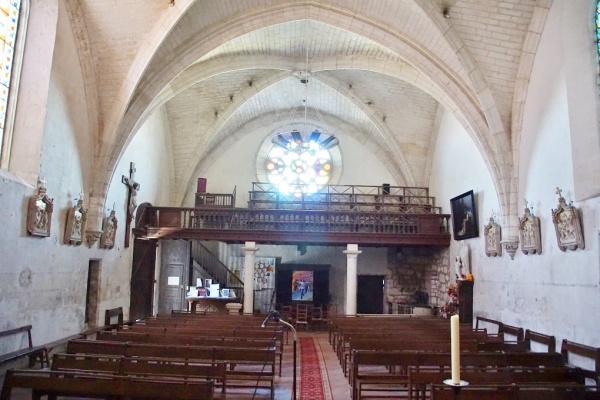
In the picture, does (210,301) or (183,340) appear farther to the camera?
(210,301)

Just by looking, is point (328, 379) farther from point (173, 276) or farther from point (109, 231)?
point (173, 276)

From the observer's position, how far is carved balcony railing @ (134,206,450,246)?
46.6 feet

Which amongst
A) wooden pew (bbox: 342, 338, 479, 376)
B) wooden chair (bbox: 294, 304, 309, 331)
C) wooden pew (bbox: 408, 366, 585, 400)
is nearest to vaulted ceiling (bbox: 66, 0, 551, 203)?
wooden pew (bbox: 342, 338, 479, 376)

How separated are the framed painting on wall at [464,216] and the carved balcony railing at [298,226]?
73cm

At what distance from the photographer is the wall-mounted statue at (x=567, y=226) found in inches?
306

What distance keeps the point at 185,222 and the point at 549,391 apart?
452 inches

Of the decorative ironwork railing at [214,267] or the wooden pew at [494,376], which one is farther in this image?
the decorative ironwork railing at [214,267]

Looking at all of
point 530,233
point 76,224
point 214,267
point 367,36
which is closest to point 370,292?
point 214,267

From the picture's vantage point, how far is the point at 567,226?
8.01 m

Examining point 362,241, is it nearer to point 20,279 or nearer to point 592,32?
point 592,32

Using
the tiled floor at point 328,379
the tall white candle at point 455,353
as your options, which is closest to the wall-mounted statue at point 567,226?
the tiled floor at point 328,379

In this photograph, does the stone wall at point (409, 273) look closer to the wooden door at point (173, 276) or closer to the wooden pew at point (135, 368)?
the wooden door at point (173, 276)

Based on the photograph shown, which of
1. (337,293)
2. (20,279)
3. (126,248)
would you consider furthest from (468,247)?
(20,279)

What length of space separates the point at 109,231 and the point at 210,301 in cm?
515
